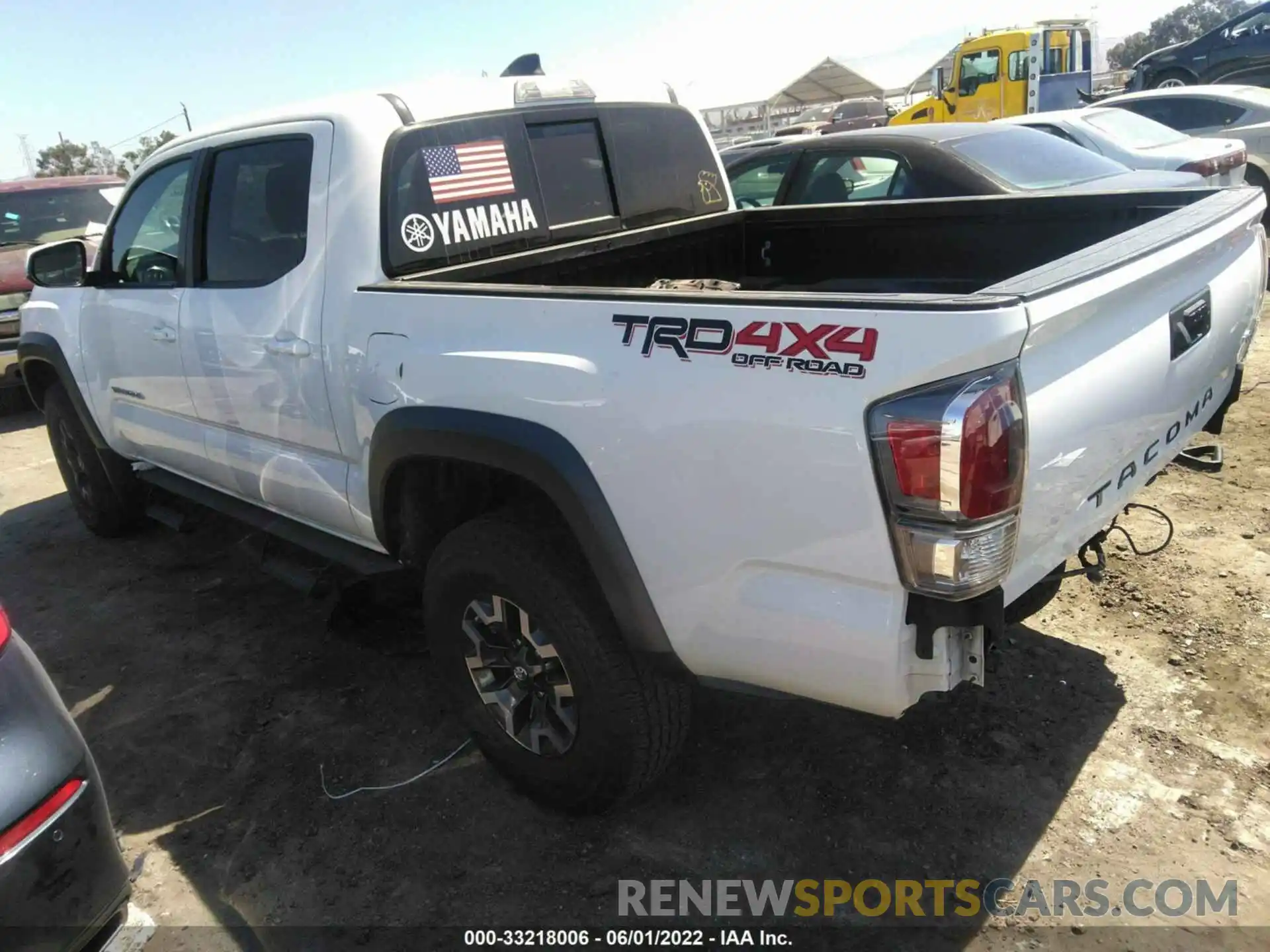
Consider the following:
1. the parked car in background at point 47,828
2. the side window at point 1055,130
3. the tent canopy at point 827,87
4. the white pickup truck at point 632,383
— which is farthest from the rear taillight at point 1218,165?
the tent canopy at point 827,87

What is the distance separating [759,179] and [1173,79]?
14.7 meters

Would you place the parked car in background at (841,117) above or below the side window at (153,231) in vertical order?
below

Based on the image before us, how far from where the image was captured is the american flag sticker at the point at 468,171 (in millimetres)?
3021

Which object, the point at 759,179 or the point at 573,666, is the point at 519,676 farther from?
the point at 759,179

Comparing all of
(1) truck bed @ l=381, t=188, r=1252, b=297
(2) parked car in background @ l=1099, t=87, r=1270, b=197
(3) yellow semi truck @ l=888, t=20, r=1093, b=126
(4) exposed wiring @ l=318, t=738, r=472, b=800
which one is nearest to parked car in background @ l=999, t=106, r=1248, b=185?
(2) parked car in background @ l=1099, t=87, r=1270, b=197

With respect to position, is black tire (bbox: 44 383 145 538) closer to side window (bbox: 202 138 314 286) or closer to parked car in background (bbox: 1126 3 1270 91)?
side window (bbox: 202 138 314 286)

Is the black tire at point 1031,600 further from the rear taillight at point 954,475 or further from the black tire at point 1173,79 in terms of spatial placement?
the black tire at point 1173,79

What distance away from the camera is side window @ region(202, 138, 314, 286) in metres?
3.09

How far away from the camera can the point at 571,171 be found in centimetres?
345

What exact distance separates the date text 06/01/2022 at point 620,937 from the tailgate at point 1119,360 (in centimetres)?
108

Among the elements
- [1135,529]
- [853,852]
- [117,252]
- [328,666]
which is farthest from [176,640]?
[1135,529]

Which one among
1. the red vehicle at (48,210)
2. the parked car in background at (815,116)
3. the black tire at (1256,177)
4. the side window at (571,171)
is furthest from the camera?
the parked car in background at (815,116)

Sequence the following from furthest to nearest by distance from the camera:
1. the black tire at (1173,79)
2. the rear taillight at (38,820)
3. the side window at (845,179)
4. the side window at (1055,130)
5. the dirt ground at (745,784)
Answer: the black tire at (1173,79) → the side window at (1055,130) → the side window at (845,179) → the dirt ground at (745,784) → the rear taillight at (38,820)

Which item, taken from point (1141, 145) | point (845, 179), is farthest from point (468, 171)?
point (1141, 145)
